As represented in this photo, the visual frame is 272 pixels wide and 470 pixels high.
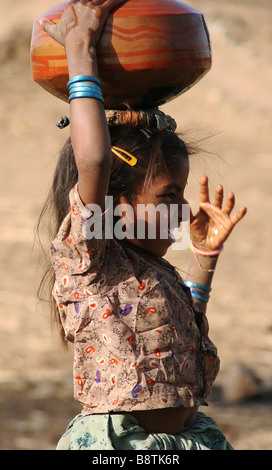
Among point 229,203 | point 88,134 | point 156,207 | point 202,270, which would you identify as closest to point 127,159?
point 156,207

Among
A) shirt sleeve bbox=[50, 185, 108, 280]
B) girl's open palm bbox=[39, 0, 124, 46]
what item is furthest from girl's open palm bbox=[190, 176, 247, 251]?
girl's open palm bbox=[39, 0, 124, 46]

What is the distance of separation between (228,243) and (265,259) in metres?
0.76

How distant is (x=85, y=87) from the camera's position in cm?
222

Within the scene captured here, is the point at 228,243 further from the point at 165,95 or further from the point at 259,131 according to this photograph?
the point at 165,95

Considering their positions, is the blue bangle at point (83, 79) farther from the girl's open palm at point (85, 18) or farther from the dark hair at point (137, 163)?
the dark hair at point (137, 163)

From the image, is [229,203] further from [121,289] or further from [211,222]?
[121,289]

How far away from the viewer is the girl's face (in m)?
2.48

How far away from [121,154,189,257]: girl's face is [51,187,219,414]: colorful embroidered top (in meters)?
0.08

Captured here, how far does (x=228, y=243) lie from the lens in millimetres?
10523

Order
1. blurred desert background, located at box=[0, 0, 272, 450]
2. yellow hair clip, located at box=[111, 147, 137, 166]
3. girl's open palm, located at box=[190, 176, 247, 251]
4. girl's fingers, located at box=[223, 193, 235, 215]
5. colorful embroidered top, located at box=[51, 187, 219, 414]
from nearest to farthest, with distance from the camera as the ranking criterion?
colorful embroidered top, located at box=[51, 187, 219, 414] → yellow hair clip, located at box=[111, 147, 137, 166] → girl's fingers, located at box=[223, 193, 235, 215] → girl's open palm, located at box=[190, 176, 247, 251] → blurred desert background, located at box=[0, 0, 272, 450]

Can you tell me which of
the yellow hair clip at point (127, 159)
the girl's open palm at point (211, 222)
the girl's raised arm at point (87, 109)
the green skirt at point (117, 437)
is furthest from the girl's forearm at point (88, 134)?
the girl's open palm at point (211, 222)

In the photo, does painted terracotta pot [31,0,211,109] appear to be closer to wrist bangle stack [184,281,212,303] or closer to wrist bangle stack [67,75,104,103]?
wrist bangle stack [67,75,104,103]

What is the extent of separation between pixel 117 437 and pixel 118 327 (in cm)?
33

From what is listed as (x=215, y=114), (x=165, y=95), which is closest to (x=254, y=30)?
(x=215, y=114)
